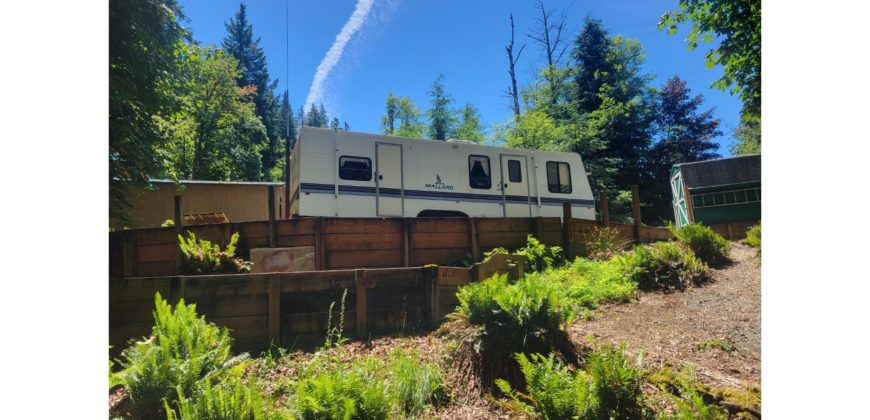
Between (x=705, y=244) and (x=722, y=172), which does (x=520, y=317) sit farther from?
(x=722, y=172)

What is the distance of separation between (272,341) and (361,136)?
186 inches

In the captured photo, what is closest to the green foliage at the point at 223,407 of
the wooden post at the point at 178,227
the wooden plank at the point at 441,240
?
the wooden post at the point at 178,227

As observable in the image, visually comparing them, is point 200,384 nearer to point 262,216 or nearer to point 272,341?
point 272,341

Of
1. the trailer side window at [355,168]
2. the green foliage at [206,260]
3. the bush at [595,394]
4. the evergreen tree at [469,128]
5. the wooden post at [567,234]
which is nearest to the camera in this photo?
the bush at [595,394]

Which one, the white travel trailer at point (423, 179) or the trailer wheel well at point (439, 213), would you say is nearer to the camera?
the white travel trailer at point (423, 179)

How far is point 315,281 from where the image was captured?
366 centimetres

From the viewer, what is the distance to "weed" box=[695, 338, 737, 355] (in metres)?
2.88

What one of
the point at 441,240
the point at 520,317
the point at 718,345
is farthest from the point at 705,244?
the point at 520,317

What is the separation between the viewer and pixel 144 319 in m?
3.37

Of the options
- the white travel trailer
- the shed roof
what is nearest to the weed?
the white travel trailer

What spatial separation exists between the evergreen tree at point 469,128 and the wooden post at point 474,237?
1737 centimetres

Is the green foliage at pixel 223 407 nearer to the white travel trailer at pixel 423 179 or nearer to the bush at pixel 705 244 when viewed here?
the white travel trailer at pixel 423 179

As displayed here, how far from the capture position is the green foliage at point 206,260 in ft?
15.5
